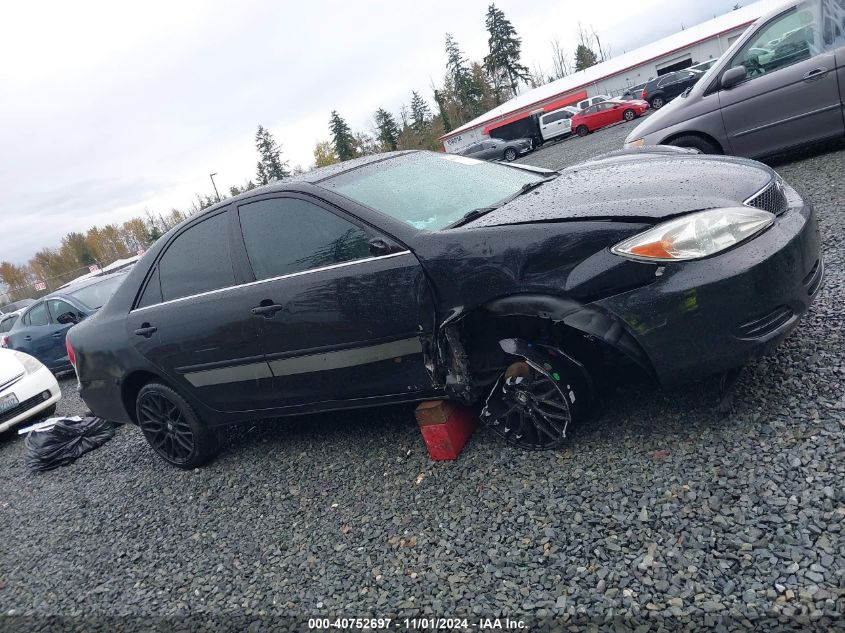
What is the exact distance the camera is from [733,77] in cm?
612

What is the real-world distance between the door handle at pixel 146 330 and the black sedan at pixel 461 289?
0.4 inches

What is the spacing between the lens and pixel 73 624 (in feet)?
9.76

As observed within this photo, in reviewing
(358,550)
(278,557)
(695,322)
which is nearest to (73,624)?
(278,557)

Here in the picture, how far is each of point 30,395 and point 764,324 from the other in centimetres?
738

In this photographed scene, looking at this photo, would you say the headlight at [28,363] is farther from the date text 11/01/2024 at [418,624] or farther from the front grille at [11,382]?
the date text 11/01/2024 at [418,624]

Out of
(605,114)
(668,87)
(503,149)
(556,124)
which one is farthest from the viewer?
(556,124)

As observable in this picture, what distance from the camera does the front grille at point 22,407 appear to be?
21.8 ft

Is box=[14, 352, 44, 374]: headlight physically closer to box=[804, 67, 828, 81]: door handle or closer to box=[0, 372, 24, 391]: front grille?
box=[0, 372, 24, 391]: front grille

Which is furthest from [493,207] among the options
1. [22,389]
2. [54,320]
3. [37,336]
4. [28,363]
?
[37,336]

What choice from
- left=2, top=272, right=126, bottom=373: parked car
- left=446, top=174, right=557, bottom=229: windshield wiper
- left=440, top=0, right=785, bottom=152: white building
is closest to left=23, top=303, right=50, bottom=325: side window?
left=2, top=272, right=126, bottom=373: parked car

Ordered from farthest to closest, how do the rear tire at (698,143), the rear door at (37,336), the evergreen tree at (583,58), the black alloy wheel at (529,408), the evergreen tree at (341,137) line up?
the evergreen tree at (583,58) < the evergreen tree at (341,137) < the rear door at (37,336) < the rear tire at (698,143) < the black alloy wheel at (529,408)

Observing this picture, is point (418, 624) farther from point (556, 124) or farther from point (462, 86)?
point (462, 86)

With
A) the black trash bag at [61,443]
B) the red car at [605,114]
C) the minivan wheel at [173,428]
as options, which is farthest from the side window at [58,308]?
the red car at [605,114]

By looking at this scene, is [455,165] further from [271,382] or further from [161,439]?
[161,439]
